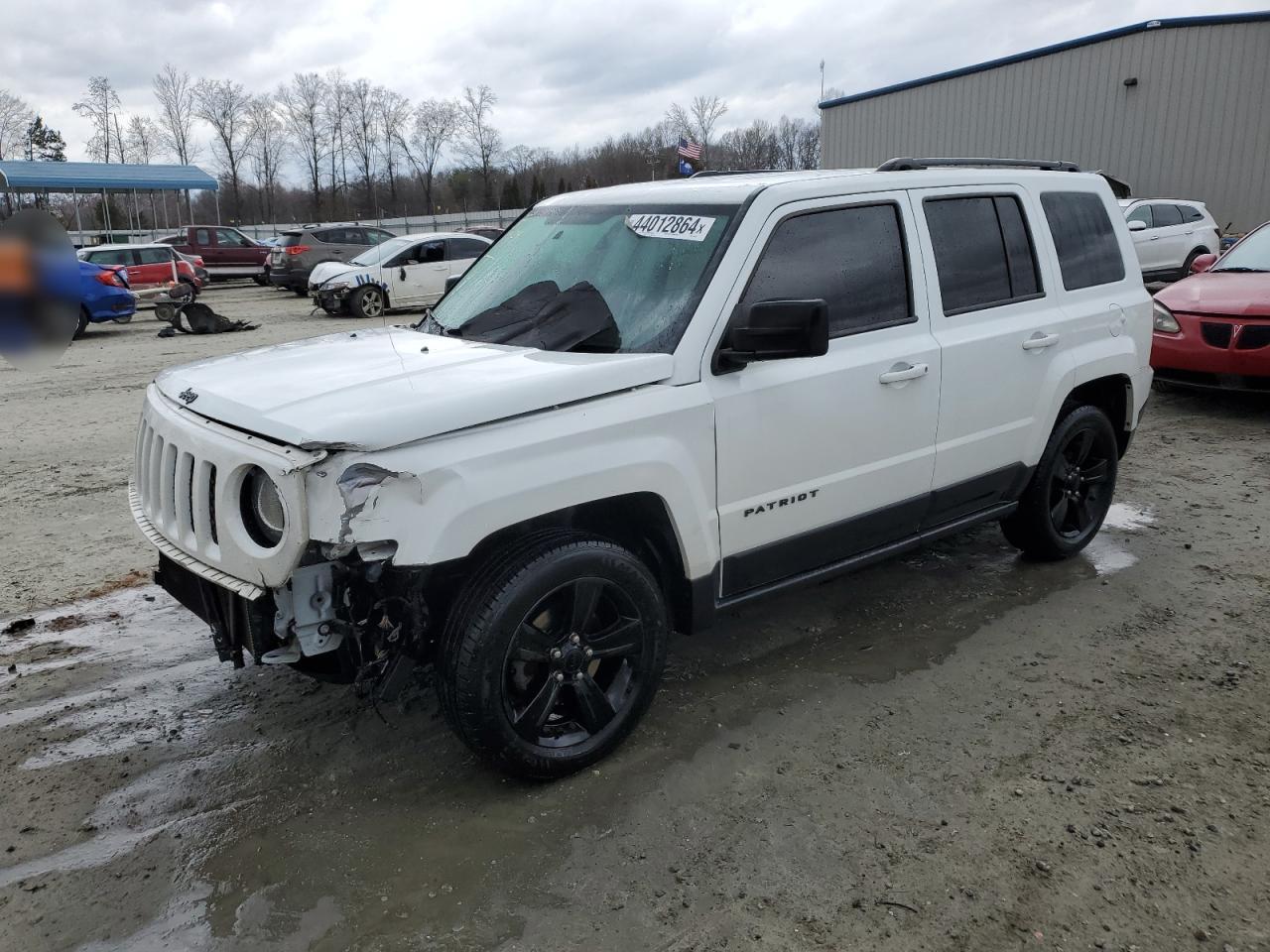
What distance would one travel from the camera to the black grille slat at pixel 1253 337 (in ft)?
25.8

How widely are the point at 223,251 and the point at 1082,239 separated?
2920cm

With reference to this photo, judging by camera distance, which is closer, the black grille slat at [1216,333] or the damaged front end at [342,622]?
the damaged front end at [342,622]

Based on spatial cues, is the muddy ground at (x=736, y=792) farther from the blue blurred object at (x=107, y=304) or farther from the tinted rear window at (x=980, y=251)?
the blue blurred object at (x=107, y=304)

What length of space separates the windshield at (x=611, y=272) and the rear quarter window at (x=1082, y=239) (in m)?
2.04

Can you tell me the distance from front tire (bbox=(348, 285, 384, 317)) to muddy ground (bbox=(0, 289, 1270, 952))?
13404 millimetres

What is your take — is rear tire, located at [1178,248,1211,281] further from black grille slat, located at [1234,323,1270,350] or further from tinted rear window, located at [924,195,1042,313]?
tinted rear window, located at [924,195,1042,313]

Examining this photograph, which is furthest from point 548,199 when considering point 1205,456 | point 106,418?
point 106,418

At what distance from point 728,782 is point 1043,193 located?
128 inches

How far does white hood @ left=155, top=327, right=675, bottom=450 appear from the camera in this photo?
278 cm

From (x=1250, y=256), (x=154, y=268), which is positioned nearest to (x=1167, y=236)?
(x=1250, y=256)

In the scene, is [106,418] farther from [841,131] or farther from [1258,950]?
[841,131]

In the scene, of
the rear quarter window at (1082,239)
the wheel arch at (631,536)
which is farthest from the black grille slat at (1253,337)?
the wheel arch at (631,536)

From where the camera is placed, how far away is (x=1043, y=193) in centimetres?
465

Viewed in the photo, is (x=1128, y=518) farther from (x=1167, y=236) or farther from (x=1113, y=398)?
(x=1167, y=236)
